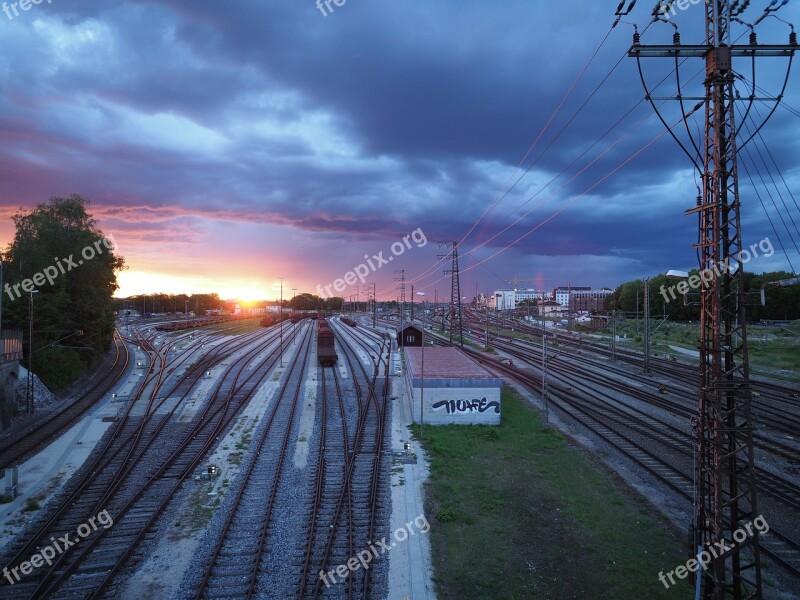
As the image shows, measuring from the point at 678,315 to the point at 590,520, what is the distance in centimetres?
11100

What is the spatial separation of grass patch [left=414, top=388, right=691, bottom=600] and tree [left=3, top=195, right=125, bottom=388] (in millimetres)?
26822

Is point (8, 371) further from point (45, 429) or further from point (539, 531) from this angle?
point (539, 531)

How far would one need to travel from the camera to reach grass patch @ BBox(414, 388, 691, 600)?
10766mm

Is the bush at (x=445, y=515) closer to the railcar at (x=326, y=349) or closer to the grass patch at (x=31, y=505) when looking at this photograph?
the grass patch at (x=31, y=505)

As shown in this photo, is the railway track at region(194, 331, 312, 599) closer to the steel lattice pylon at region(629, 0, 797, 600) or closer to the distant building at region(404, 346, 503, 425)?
the distant building at region(404, 346, 503, 425)

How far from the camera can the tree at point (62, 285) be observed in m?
32.0

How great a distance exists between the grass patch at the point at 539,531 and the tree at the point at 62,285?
26822 mm

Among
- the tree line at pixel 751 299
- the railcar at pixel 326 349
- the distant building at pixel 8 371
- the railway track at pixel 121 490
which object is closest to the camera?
the railway track at pixel 121 490

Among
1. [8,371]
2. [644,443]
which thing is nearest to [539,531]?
[644,443]

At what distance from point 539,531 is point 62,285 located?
37807mm

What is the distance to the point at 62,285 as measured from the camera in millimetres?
35844

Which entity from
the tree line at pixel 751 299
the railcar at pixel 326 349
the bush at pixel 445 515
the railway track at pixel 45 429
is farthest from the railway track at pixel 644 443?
the tree line at pixel 751 299

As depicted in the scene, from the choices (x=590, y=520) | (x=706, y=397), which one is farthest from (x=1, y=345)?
(x=706, y=397)

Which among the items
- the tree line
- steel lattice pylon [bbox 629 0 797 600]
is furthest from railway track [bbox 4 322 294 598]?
the tree line
